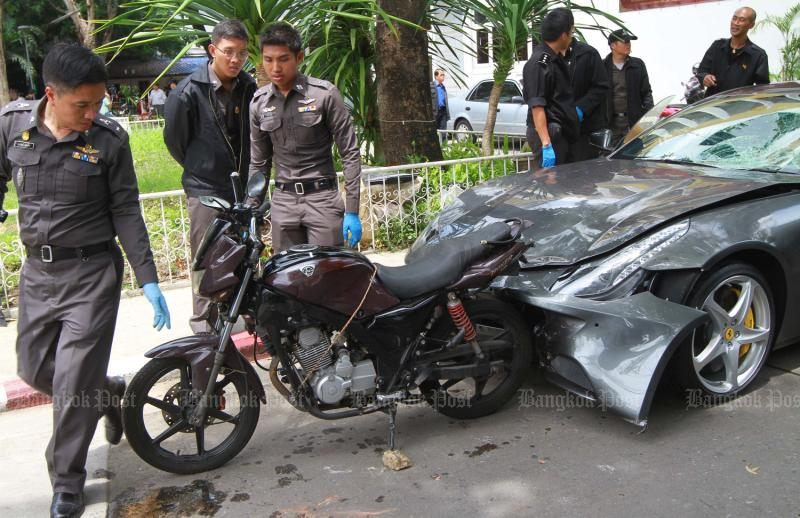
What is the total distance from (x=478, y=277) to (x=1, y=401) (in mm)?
2833

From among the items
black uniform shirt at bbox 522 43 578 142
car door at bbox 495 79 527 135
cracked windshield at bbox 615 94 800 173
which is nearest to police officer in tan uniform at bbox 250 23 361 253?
cracked windshield at bbox 615 94 800 173

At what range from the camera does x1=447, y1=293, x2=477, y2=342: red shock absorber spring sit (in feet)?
12.2

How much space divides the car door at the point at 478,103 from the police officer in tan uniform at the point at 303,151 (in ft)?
43.7

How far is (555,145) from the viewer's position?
250 inches

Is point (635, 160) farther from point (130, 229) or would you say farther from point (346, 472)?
point (130, 229)

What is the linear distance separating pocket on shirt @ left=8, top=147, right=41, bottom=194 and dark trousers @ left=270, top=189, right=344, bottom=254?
162cm

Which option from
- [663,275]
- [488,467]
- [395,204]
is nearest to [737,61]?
[395,204]

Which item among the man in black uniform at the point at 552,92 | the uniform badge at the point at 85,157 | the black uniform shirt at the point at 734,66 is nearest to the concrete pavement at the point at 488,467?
the uniform badge at the point at 85,157

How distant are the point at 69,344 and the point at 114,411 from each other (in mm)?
601

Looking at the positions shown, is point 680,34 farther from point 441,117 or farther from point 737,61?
point 737,61

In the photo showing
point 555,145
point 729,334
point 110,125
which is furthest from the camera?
point 555,145

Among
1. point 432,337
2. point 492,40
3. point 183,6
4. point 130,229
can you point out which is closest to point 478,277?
point 432,337

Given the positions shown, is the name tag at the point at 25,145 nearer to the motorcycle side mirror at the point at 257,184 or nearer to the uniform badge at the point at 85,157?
the uniform badge at the point at 85,157

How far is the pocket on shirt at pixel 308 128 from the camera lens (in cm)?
443
